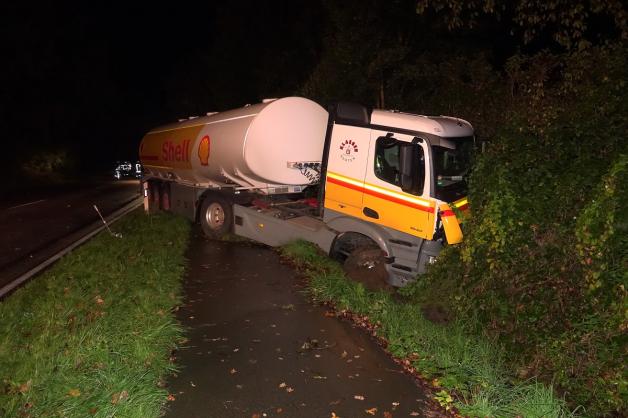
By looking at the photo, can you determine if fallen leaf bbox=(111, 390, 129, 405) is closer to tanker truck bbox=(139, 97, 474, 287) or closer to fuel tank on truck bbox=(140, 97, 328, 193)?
tanker truck bbox=(139, 97, 474, 287)

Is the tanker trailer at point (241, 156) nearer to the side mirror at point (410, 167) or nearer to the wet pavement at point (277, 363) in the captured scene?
the wet pavement at point (277, 363)

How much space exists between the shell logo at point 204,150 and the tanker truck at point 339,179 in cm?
5

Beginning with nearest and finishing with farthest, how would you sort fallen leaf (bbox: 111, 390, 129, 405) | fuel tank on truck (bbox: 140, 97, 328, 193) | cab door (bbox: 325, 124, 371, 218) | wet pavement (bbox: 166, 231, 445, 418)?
fallen leaf (bbox: 111, 390, 129, 405) < wet pavement (bbox: 166, 231, 445, 418) < cab door (bbox: 325, 124, 371, 218) < fuel tank on truck (bbox: 140, 97, 328, 193)

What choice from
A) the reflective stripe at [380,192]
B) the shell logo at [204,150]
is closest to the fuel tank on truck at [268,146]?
the shell logo at [204,150]

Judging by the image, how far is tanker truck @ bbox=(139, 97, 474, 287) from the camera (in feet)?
26.0

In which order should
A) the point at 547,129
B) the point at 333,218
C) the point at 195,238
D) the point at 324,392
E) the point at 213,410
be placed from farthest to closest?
the point at 195,238 < the point at 333,218 < the point at 547,129 < the point at 324,392 < the point at 213,410

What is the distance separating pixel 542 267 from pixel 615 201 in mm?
1120

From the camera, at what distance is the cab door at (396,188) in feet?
25.8

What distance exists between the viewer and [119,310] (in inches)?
260

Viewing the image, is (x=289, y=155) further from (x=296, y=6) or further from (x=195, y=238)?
(x=296, y=6)

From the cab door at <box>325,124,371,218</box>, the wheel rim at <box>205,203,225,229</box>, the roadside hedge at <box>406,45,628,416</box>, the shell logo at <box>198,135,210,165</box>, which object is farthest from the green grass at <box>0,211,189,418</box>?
the roadside hedge at <box>406,45,628,416</box>

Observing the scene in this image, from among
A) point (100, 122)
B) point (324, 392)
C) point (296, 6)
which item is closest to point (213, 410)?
point (324, 392)

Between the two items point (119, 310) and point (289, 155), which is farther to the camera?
point (289, 155)

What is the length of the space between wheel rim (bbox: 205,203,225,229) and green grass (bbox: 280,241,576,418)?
478cm
